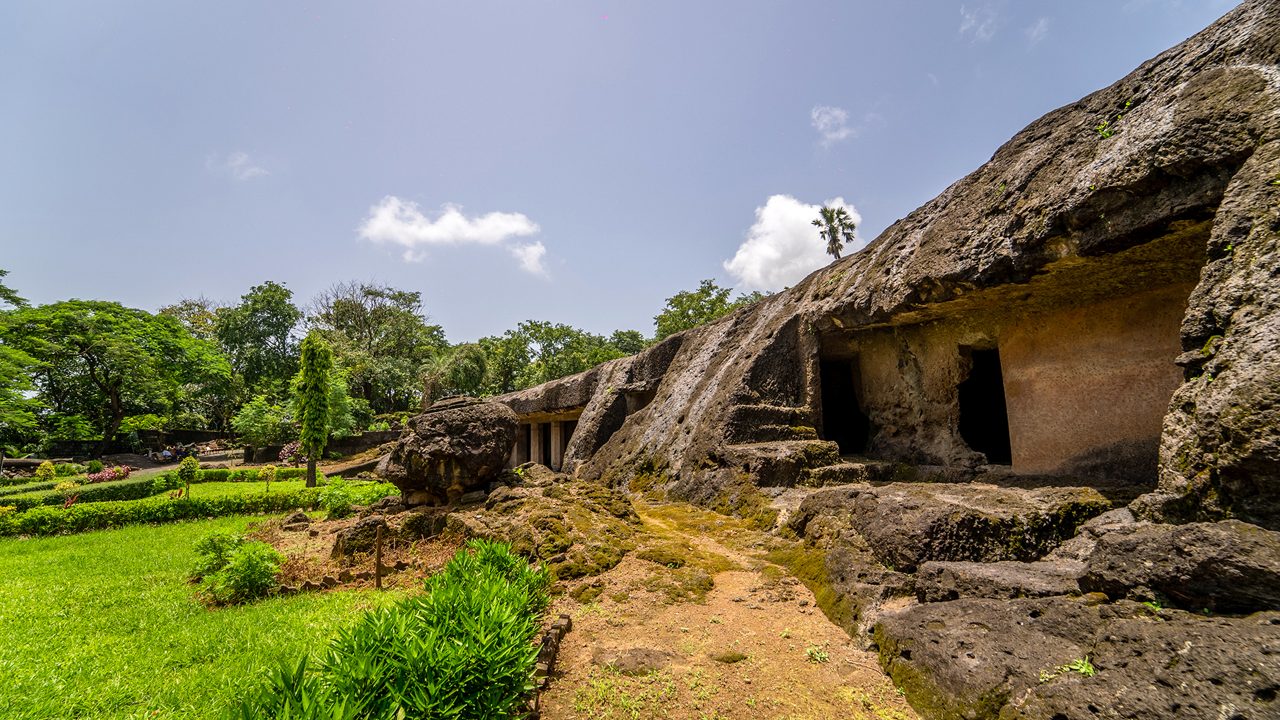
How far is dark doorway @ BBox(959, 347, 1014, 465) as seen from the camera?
1135cm

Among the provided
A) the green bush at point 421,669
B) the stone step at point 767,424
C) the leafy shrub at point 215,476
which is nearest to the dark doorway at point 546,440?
the leafy shrub at point 215,476

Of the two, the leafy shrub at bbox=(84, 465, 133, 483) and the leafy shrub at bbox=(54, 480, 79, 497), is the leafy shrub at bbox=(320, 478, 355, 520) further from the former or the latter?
the leafy shrub at bbox=(84, 465, 133, 483)

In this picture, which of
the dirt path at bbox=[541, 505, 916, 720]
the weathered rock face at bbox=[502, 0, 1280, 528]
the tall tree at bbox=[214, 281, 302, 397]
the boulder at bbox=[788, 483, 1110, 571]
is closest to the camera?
the dirt path at bbox=[541, 505, 916, 720]

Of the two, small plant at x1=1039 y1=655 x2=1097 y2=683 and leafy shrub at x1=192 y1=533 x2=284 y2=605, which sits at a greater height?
small plant at x1=1039 y1=655 x2=1097 y2=683

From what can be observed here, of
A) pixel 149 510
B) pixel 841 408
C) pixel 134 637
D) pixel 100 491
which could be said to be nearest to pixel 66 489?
pixel 100 491

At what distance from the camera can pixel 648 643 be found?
4.51 m

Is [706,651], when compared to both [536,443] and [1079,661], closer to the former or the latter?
[1079,661]

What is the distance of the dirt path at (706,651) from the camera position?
3.48m

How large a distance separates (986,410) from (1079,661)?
10.7m

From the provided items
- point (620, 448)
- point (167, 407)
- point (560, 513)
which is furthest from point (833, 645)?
point (167, 407)

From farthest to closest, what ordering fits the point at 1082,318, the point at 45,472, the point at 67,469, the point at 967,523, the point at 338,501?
1. the point at 67,469
2. the point at 45,472
3. the point at 338,501
4. the point at 1082,318
5. the point at 967,523

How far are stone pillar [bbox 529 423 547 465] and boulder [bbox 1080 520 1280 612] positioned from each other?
2145 centimetres

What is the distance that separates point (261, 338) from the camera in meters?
37.3

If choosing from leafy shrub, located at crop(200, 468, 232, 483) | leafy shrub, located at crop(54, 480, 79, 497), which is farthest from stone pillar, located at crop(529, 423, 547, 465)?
leafy shrub, located at crop(54, 480, 79, 497)
